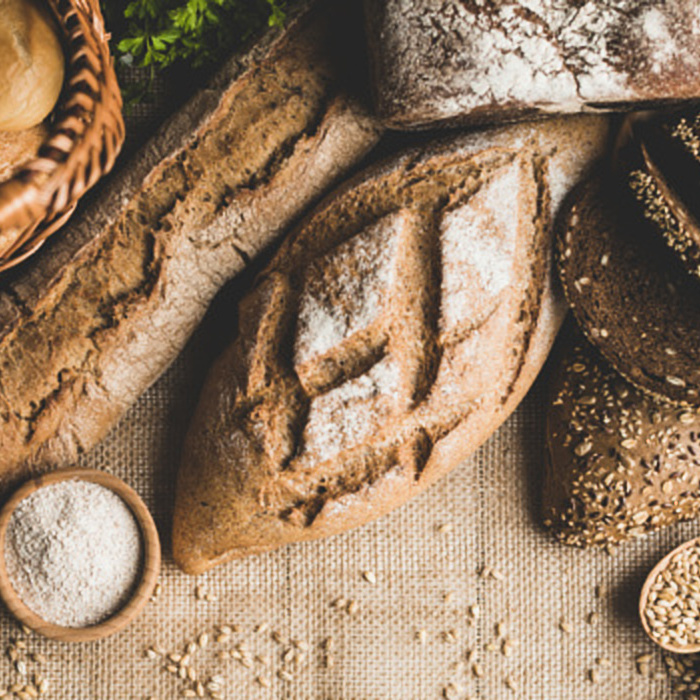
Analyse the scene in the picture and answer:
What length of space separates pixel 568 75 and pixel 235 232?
80cm

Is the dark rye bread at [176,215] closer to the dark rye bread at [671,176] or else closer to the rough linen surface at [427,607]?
the rough linen surface at [427,607]

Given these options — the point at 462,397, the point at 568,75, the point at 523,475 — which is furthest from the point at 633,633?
the point at 568,75

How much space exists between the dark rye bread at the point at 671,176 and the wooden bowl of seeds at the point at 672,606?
82cm

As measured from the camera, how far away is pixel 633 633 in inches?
88.4

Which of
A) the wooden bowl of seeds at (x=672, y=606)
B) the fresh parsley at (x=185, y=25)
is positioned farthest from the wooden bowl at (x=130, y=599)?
the wooden bowl of seeds at (x=672, y=606)

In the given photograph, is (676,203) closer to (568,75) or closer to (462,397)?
(568,75)

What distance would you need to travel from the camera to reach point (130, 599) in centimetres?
205

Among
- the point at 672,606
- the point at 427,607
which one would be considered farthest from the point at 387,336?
the point at 672,606

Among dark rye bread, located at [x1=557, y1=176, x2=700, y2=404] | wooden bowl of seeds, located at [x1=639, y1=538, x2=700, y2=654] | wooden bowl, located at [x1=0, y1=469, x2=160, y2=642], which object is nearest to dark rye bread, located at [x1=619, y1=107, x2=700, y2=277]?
dark rye bread, located at [x1=557, y1=176, x2=700, y2=404]

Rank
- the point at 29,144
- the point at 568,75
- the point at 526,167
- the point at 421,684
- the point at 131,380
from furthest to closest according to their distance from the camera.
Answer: the point at 421,684 → the point at 131,380 → the point at 526,167 → the point at 568,75 → the point at 29,144

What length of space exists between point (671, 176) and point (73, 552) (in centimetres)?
161

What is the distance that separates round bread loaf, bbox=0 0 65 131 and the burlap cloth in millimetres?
928

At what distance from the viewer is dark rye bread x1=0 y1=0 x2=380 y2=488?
1924 mm

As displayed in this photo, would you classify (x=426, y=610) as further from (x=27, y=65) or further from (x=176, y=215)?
(x=27, y=65)
